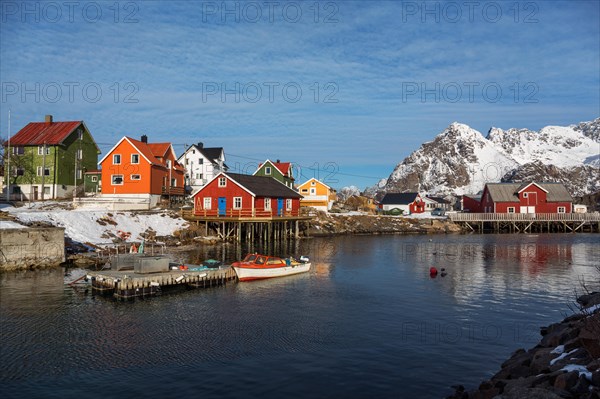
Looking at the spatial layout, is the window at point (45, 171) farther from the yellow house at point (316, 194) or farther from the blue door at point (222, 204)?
the yellow house at point (316, 194)

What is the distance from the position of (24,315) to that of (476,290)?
22988mm

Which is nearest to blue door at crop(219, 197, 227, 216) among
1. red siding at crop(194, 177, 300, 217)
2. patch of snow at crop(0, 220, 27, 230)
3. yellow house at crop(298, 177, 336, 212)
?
red siding at crop(194, 177, 300, 217)

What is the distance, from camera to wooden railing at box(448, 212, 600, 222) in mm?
78938

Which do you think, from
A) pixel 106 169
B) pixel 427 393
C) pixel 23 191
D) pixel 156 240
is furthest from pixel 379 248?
pixel 23 191

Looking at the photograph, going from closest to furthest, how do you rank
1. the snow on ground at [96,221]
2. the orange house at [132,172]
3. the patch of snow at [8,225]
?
the patch of snow at [8,225]
the snow on ground at [96,221]
the orange house at [132,172]

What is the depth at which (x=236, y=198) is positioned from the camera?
5453 cm

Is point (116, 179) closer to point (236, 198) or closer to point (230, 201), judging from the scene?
point (230, 201)

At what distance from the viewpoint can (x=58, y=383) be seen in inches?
545

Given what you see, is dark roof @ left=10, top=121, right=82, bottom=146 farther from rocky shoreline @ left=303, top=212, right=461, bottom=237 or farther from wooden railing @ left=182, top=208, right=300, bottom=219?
rocky shoreline @ left=303, top=212, right=461, bottom=237

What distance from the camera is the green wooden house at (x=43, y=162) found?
196 feet

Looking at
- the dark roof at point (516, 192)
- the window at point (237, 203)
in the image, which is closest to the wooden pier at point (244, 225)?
the window at point (237, 203)

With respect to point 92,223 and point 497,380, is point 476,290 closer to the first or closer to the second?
point 497,380

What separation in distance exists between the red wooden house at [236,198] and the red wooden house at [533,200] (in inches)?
1790

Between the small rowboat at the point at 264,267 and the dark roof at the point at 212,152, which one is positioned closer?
the small rowboat at the point at 264,267
